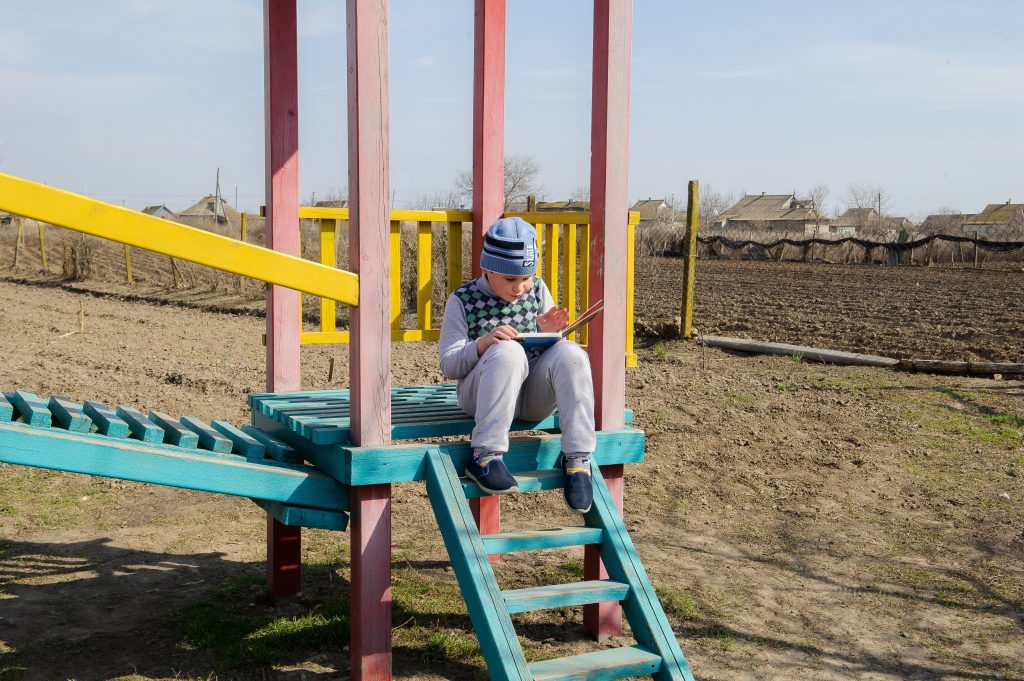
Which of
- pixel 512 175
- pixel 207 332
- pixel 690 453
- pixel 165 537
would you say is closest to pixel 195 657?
pixel 165 537

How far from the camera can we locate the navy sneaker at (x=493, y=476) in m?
3.44

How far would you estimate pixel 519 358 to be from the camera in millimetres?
3482

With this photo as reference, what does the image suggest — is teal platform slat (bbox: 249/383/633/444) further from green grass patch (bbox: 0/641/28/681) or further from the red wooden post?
green grass patch (bbox: 0/641/28/681)

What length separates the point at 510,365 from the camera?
3461 mm

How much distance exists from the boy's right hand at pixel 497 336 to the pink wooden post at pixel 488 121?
4.69 feet

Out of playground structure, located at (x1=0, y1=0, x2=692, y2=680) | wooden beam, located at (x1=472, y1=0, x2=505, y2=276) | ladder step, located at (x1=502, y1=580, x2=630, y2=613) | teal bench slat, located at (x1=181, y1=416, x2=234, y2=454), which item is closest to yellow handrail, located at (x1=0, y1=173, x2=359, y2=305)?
playground structure, located at (x1=0, y1=0, x2=692, y2=680)

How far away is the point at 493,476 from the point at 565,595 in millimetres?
472

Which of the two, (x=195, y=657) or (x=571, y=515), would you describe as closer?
(x=195, y=657)

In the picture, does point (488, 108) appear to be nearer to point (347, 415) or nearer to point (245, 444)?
point (347, 415)

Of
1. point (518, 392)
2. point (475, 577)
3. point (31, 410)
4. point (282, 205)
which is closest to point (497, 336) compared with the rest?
point (518, 392)

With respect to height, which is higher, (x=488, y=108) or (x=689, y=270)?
(x=488, y=108)

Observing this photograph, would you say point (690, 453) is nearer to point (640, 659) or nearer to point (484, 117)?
point (484, 117)

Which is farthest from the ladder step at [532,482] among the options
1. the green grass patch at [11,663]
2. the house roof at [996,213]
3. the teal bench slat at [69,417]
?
the house roof at [996,213]

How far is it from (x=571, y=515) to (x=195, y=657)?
2452 millimetres
